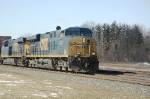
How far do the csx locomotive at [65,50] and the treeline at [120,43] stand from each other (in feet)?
161

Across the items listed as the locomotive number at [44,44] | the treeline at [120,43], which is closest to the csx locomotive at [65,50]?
the locomotive number at [44,44]

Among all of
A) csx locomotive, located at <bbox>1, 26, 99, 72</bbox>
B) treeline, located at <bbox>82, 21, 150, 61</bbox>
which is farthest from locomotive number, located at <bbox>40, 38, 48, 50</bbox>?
treeline, located at <bbox>82, 21, 150, 61</bbox>

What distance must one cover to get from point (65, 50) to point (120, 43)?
71.3 m

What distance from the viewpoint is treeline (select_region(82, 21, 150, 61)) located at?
73.6 m

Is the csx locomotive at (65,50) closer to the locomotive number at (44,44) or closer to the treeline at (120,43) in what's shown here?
the locomotive number at (44,44)

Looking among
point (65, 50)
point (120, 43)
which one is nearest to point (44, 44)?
point (65, 50)

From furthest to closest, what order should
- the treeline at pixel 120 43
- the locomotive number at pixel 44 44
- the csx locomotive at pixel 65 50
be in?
the treeline at pixel 120 43, the locomotive number at pixel 44 44, the csx locomotive at pixel 65 50

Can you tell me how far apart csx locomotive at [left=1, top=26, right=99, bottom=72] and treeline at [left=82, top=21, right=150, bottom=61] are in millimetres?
48969

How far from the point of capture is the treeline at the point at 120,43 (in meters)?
73.6

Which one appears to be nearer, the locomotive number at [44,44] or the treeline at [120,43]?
the locomotive number at [44,44]

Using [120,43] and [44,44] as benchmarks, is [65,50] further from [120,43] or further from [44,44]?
[120,43]

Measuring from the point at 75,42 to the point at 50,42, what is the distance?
13.9ft

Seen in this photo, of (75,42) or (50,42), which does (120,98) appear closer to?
(75,42)

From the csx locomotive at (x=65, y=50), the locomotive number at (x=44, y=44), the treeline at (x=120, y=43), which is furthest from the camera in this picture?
the treeline at (x=120, y=43)
